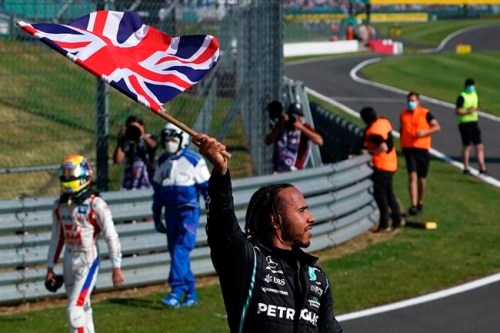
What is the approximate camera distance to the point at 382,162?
1645 centimetres

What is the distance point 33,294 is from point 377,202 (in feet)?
17.9

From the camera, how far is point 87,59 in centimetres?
599

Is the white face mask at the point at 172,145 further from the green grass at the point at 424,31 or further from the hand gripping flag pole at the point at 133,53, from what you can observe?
the green grass at the point at 424,31

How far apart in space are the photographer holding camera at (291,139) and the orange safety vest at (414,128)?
6.48ft

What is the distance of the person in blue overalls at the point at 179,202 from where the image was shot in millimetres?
12328

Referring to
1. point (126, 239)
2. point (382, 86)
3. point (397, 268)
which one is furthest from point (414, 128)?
point (382, 86)

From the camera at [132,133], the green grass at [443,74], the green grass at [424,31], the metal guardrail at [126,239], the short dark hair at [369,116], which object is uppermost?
the camera at [132,133]

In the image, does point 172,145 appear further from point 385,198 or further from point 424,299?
point 385,198

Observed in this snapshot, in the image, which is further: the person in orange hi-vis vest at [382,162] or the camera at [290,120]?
the person in orange hi-vis vest at [382,162]

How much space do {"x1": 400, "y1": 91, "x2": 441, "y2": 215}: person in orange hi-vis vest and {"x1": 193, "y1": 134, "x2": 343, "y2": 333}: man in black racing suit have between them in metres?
11.9

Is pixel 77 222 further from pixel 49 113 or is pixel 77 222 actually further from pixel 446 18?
pixel 446 18

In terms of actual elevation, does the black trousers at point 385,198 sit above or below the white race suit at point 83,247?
below

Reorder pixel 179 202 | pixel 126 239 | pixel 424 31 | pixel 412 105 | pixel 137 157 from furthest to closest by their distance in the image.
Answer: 1. pixel 424 31
2. pixel 412 105
3. pixel 137 157
4. pixel 126 239
5. pixel 179 202

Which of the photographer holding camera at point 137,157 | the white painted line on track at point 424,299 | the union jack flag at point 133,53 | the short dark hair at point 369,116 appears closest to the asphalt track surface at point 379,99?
the short dark hair at point 369,116
